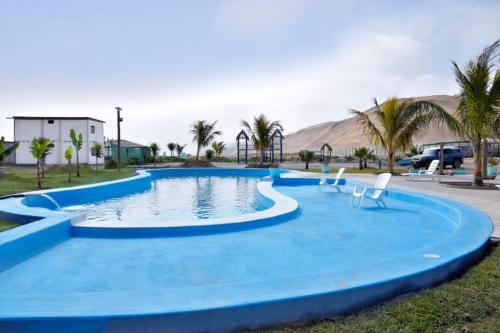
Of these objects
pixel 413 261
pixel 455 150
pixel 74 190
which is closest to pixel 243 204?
pixel 74 190

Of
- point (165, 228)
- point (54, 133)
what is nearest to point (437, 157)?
point (165, 228)

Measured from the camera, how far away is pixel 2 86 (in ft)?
59.6

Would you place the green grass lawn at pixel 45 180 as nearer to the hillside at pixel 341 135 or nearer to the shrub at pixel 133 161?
the shrub at pixel 133 161

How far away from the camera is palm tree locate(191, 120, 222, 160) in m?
31.1

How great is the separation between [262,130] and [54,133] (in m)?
19.3

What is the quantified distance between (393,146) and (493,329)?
1688 cm

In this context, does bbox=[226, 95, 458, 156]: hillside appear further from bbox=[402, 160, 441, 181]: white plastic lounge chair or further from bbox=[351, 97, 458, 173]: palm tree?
bbox=[402, 160, 441, 181]: white plastic lounge chair

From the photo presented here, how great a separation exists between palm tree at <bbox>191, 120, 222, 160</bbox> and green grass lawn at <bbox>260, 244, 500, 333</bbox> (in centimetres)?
2886

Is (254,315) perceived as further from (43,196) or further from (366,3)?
(366,3)

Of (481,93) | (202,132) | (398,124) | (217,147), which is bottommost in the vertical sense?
(217,147)

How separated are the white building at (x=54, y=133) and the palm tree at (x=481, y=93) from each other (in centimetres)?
2999

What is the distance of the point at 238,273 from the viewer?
3988 millimetres

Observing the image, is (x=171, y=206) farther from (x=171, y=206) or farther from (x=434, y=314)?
(x=434, y=314)

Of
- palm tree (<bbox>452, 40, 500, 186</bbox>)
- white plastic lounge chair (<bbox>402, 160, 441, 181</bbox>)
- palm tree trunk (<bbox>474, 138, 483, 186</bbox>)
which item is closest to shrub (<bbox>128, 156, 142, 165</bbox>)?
white plastic lounge chair (<bbox>402, 160, 441, 181</bbox>)
